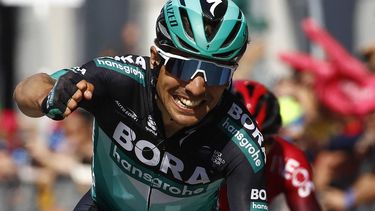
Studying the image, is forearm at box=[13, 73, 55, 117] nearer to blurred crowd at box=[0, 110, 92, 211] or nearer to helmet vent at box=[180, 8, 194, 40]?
helmet vent at box=[180, 8, 194, 40]

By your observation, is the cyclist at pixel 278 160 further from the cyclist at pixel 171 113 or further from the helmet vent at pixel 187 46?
the helmet vent at pixel 187 46

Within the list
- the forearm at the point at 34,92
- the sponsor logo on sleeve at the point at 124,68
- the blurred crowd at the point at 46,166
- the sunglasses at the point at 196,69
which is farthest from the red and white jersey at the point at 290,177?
the blurred crowd at the point at 46,166

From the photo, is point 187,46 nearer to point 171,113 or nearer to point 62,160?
point 171,113

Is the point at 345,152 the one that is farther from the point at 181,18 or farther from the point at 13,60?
the point at 13,60

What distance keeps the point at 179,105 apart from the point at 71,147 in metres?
7.12

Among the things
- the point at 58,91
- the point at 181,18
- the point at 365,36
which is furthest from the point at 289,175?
the point at 365,36

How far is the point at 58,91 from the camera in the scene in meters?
4.74

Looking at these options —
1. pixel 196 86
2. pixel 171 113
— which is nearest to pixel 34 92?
pixel 171 113

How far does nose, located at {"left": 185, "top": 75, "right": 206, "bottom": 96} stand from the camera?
16.6ft

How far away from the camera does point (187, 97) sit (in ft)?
16.6

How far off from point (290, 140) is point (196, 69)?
10.2 feet

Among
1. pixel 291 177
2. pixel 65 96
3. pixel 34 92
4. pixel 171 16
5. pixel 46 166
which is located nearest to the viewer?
pixel 65 96

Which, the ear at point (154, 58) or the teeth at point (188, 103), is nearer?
the teeth at point (188, 103)

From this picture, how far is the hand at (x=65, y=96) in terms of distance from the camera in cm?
472
